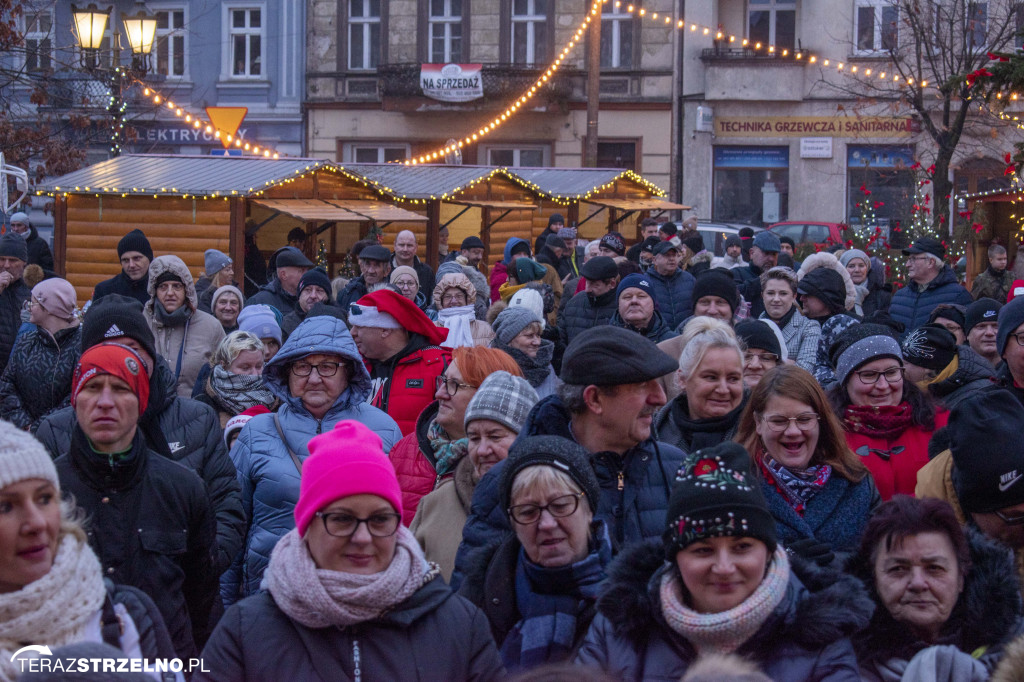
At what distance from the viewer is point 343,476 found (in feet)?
10.6

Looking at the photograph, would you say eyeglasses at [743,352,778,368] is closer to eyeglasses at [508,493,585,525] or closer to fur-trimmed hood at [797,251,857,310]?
fur-trimmed hood at [797,251,857,310]

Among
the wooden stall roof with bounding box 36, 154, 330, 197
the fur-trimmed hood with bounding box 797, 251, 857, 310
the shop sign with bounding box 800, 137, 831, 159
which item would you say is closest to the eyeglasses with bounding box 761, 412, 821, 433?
the fur-trimmed hood with bounding box 797, 251, 857, 310

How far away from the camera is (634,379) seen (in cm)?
396

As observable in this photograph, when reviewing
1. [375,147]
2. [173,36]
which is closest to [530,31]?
[375,147]

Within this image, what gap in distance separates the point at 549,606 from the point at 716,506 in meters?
0.61

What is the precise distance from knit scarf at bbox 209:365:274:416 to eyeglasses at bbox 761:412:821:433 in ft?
9.65

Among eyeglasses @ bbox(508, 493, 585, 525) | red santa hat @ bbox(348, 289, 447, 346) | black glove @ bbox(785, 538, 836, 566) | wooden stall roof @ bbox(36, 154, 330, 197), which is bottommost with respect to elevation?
black glove @ bbox(785, 538, 836, 566)

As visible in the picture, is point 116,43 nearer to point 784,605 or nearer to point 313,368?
point 313,368

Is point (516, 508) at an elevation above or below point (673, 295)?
below

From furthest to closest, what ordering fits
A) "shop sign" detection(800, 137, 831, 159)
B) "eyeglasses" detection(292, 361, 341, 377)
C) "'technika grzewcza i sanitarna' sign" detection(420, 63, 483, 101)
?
1. "'technika grzewcza i sanitarna' sign" detection(420, 63, 483, 101)
2. "shop sign" detection(800, 137, 831, 159)
3. "eyeglasses" detection(292, 361, 341, 377)

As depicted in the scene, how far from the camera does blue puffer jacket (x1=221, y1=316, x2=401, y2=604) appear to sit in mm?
4977

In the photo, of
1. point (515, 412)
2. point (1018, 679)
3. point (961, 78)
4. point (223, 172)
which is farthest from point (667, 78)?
point (1018, 679)

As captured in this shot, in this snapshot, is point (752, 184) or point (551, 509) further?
point (752, 184)

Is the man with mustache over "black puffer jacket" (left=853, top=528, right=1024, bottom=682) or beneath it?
over
